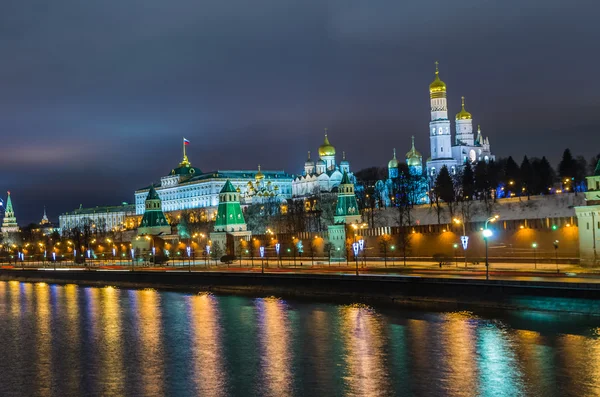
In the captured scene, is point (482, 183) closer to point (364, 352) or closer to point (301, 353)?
point (364, 352)

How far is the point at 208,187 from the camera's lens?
151m

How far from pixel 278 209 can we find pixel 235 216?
25.8 m

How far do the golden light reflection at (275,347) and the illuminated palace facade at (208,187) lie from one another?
9016 centimetres

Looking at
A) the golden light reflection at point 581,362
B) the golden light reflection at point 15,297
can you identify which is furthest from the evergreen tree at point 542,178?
the golden light reflection at point 581,362

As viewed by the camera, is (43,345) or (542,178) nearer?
(43,345)

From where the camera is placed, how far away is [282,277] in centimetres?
4206

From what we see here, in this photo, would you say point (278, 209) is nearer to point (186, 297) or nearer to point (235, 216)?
point (235, 216)

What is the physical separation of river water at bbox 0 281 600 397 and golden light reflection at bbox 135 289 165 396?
0.18ft

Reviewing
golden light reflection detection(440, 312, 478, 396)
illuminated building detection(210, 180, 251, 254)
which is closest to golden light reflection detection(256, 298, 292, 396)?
golden light reflection detection(440, 312, 478, 396)

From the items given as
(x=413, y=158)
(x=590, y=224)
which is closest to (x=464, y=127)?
(x=413, y=158)

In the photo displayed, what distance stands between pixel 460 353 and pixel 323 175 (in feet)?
334

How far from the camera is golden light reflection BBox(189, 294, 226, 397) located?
21.2 metres

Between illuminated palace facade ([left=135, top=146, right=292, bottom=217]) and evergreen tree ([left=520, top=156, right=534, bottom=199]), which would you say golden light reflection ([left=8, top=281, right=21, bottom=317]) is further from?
illuminated palace facade ([left=135, top=146, right=292, bottom=217])

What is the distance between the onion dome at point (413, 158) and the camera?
365ft
